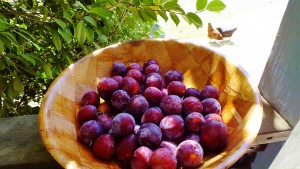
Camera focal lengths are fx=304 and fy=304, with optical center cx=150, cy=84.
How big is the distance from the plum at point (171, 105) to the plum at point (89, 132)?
0.22m

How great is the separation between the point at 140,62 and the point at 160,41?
0.40 feet

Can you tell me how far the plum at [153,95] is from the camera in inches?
41.1

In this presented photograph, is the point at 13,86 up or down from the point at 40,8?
down

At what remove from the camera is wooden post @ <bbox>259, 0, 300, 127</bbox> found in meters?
0.95

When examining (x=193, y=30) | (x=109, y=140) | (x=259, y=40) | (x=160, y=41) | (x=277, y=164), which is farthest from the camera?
(x=193, y=30)

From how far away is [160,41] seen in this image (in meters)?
1.22

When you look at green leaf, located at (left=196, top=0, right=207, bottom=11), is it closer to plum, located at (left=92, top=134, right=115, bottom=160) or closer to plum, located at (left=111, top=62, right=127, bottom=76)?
plum, located at (left=111, top=62, right=127, bottom=76)

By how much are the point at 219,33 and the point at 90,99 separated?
114 inches

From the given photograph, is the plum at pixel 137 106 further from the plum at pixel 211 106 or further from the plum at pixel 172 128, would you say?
the plum at pixel 211 106

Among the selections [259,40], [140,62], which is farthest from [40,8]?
[259,40]

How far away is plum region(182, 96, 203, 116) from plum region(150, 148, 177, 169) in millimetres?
210

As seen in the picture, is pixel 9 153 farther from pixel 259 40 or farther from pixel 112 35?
pixel 259 40

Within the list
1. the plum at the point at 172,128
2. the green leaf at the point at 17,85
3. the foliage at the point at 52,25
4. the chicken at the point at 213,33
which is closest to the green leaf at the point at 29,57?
the foliage at the point at 52,25

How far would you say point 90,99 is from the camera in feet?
3.40
